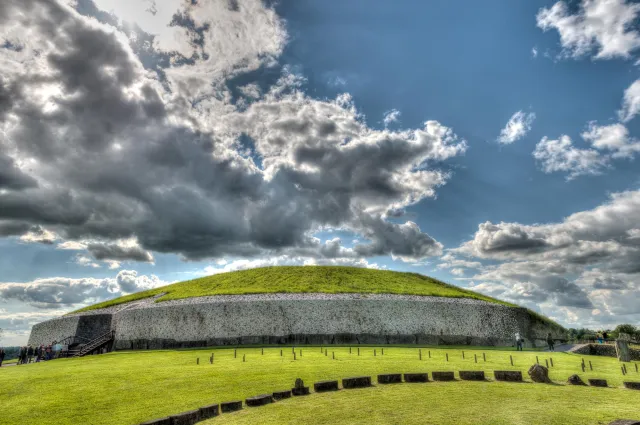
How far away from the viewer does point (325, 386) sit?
18.7m

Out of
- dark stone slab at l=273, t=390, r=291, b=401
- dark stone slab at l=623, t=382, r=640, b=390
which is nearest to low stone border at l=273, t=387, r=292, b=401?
dark stone slab at l=273, t=390, r=291, b=401

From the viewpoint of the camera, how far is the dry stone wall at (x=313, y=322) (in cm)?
5175

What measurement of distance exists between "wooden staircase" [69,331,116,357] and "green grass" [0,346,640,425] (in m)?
25.4

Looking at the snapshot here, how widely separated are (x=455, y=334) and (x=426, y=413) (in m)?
42.6

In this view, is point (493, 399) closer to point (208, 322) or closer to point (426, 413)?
point (426, 413)

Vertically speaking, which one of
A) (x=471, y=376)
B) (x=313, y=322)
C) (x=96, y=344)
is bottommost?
(x=471, y=376)

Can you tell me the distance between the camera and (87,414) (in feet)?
56.3

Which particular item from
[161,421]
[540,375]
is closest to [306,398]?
[161,421]

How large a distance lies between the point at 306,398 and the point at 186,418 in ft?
17.9

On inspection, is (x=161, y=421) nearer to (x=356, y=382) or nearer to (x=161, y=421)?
(x=161, y=421)

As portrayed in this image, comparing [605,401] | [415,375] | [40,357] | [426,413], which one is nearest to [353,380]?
[415,375]

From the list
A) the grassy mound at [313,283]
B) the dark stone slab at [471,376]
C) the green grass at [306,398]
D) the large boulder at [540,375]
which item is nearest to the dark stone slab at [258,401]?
the green grass at [306,398]

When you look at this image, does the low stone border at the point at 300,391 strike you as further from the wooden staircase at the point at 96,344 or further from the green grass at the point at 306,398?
the wooden staircase at the point at 96,344

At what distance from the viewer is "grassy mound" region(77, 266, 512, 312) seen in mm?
62719
